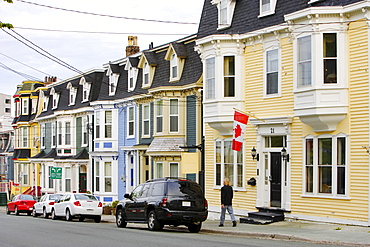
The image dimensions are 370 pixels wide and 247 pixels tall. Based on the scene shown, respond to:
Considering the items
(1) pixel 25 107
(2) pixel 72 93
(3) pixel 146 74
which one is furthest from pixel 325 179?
(1) pixel 25 107

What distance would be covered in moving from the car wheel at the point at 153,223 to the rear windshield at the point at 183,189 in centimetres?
106

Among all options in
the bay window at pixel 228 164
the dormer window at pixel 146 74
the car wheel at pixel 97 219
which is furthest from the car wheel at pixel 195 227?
the dormer window at pixel 146 74

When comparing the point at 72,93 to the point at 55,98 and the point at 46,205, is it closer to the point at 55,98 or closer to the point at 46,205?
the point at 55,98

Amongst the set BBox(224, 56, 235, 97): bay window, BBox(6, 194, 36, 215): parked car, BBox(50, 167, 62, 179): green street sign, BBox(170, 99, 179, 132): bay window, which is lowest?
BBox(6, 194, 36, 215): parked car

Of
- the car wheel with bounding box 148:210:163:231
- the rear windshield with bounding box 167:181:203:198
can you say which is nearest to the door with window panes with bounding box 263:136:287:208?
the rear windshield with bounding box 167:181:203:198

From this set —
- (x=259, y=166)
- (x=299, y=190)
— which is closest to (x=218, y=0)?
(x=259, y=166)

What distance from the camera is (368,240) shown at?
52.5 feet

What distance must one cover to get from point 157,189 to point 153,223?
3.99 feet

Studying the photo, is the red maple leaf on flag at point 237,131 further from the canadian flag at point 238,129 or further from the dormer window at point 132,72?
the dormer window at point 132,72

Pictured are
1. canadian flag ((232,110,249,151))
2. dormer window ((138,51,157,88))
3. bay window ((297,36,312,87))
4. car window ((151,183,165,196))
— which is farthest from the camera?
dormer window ((138,51,157,88))

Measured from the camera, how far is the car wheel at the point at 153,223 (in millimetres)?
20875

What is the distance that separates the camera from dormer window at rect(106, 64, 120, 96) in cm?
4012

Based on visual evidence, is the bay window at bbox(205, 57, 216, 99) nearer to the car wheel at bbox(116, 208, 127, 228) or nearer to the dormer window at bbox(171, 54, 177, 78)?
the car wheel at bbox(116, 208, 127, 228)

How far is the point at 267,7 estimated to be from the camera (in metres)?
23.5
